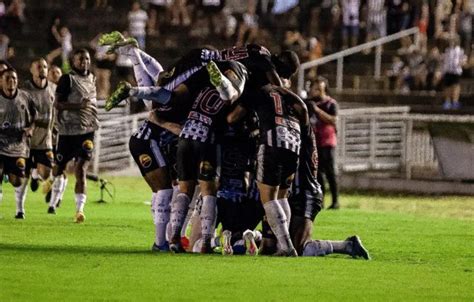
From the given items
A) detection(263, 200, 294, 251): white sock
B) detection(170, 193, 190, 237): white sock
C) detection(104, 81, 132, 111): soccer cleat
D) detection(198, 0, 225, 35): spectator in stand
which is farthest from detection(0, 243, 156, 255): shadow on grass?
detection(198, 0, 225, 35): spectator in stand

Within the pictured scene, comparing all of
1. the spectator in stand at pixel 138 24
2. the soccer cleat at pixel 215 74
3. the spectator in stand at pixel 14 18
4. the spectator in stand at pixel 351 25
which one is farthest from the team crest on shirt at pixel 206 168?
the spectator in stand at pixel 14 18

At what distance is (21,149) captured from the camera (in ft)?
85.5

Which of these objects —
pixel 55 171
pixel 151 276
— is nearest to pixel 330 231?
pixel 55 171

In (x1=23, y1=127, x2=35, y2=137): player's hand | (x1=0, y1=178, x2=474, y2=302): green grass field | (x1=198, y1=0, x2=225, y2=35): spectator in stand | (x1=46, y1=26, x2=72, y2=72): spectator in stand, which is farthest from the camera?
(x1=198, y1=0, x2=225, y2=35): spectator in stand

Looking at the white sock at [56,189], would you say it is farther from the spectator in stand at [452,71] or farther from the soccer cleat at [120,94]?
the spectator in stand at [452,71]

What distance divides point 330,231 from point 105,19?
28.5 metres

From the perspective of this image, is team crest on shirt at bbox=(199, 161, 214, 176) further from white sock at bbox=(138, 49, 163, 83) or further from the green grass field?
white sock at bbox=(138, 49, 163, 83)

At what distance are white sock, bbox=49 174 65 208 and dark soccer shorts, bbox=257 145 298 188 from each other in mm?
9048

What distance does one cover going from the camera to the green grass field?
15.5 m

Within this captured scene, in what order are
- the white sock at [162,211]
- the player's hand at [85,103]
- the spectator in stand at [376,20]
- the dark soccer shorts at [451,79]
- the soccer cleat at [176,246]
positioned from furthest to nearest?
the spectator in stand at [376,20] < the dark soccer shorts at [451,79] < the player's hand at [85,103] < the white sock at [162,211] < the soccer cleat at [176,246]

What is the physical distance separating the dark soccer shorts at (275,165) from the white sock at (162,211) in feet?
5.48

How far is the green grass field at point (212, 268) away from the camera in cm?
1554

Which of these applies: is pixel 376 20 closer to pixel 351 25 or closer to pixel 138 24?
pixel 351 25

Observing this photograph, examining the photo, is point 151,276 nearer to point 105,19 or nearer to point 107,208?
point 107,208
